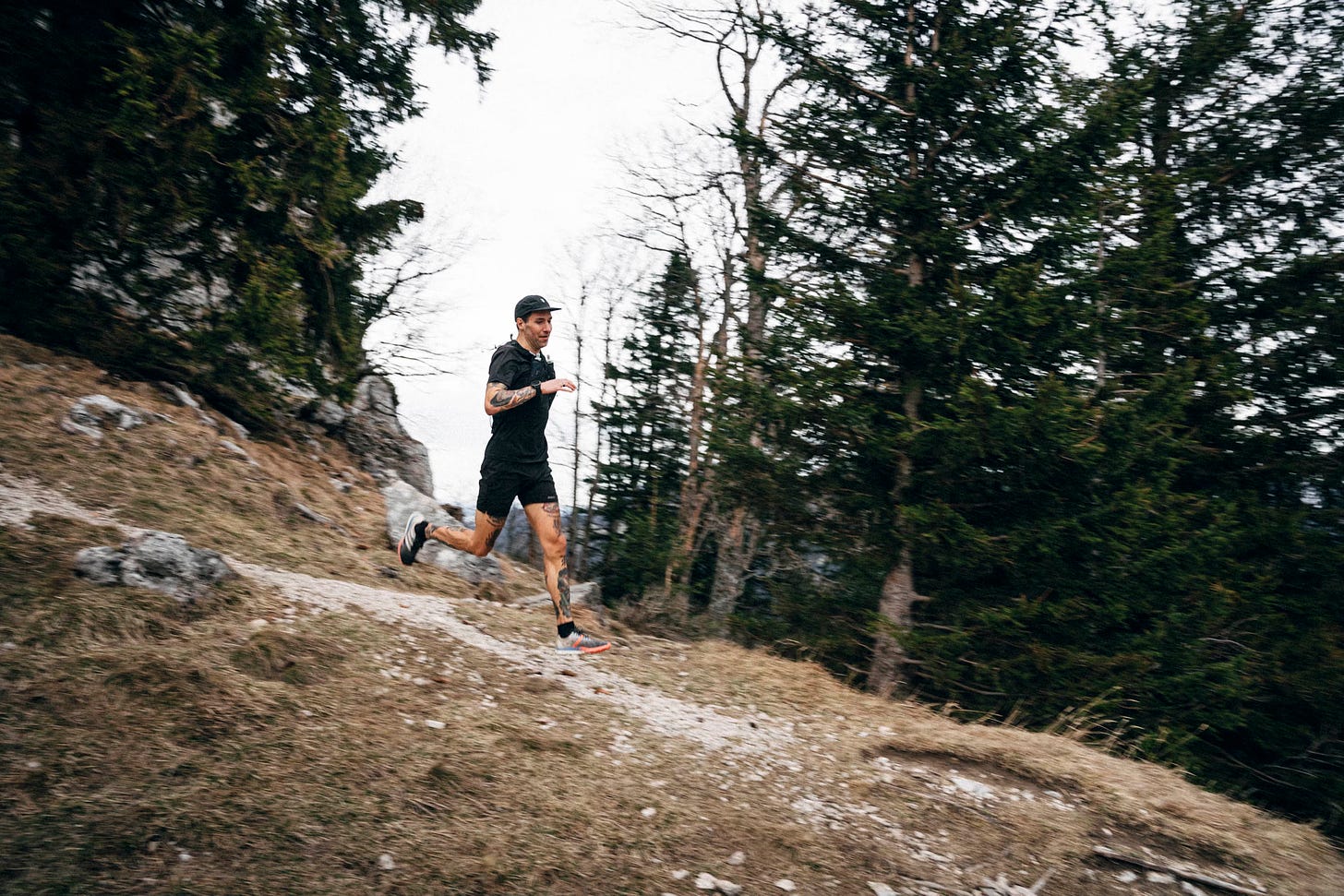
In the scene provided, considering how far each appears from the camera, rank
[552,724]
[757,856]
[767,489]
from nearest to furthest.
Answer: [757,856] → [552,724] → [767,489]

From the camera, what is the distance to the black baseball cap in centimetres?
557

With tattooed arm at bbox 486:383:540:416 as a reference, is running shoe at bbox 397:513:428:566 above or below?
below

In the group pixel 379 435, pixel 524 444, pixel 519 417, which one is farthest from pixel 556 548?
pixel 379 435

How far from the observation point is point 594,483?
26500 millimetres

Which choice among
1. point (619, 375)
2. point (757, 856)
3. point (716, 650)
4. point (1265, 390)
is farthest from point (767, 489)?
point (619, 375)

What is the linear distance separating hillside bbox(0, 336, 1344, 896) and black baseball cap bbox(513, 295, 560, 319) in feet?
8.10

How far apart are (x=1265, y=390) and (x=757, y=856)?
527 inches

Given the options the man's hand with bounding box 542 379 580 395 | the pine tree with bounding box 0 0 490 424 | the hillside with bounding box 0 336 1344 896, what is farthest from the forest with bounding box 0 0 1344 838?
the man's hand with bounding box 542 379 580 395

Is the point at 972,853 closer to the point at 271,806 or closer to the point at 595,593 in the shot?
the point at 271,806

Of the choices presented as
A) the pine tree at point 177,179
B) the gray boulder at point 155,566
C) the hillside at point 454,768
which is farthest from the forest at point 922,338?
the gray boulder at point 155,566

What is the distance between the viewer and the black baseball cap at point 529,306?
18.3 feet

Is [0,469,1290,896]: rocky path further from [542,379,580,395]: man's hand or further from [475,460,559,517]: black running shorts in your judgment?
[542,379,580,395]: man's hand

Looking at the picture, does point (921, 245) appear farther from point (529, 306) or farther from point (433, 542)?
point (433, 542)

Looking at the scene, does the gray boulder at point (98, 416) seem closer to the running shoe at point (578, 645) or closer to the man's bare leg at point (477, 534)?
the man's bare leg at point (477, 534)
